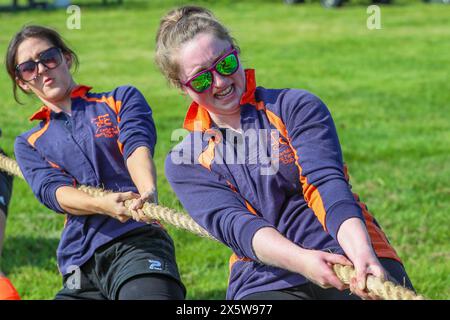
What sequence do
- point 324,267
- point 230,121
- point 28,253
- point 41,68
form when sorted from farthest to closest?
point 28,253, point 41,68, point 230,121, point 324,267

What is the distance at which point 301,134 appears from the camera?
3572 mm

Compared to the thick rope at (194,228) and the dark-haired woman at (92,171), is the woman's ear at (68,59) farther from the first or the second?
the thick rope at (194,228)

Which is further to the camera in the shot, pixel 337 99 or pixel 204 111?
pixel 337 99

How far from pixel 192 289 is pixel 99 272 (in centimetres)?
147

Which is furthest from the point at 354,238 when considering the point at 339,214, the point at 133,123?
the point at 133,123

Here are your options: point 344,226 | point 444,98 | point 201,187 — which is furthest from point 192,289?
point 444,98

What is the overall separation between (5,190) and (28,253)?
124 cm

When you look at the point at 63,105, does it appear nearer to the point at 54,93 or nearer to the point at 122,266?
the point at 54,93

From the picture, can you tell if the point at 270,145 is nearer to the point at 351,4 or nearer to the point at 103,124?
the point at 103,124

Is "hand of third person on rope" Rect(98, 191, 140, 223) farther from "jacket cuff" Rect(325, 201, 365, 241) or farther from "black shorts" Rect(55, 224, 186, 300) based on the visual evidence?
"jacket cuff" Rect(325, 201, 365, 241)

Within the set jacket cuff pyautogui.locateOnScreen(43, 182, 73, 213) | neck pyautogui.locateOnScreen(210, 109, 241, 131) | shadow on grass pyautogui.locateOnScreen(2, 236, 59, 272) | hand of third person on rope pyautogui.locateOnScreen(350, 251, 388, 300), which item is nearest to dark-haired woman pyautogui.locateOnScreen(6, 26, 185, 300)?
jacket cuff pyautogui.locateOnScreen(43, 182, 73, 213)

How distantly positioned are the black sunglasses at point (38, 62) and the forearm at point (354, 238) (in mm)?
2191

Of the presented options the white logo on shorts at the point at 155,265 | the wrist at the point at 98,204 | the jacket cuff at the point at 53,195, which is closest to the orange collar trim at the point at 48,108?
the jacket cuff at the point at 53,195

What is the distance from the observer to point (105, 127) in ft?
15.6
